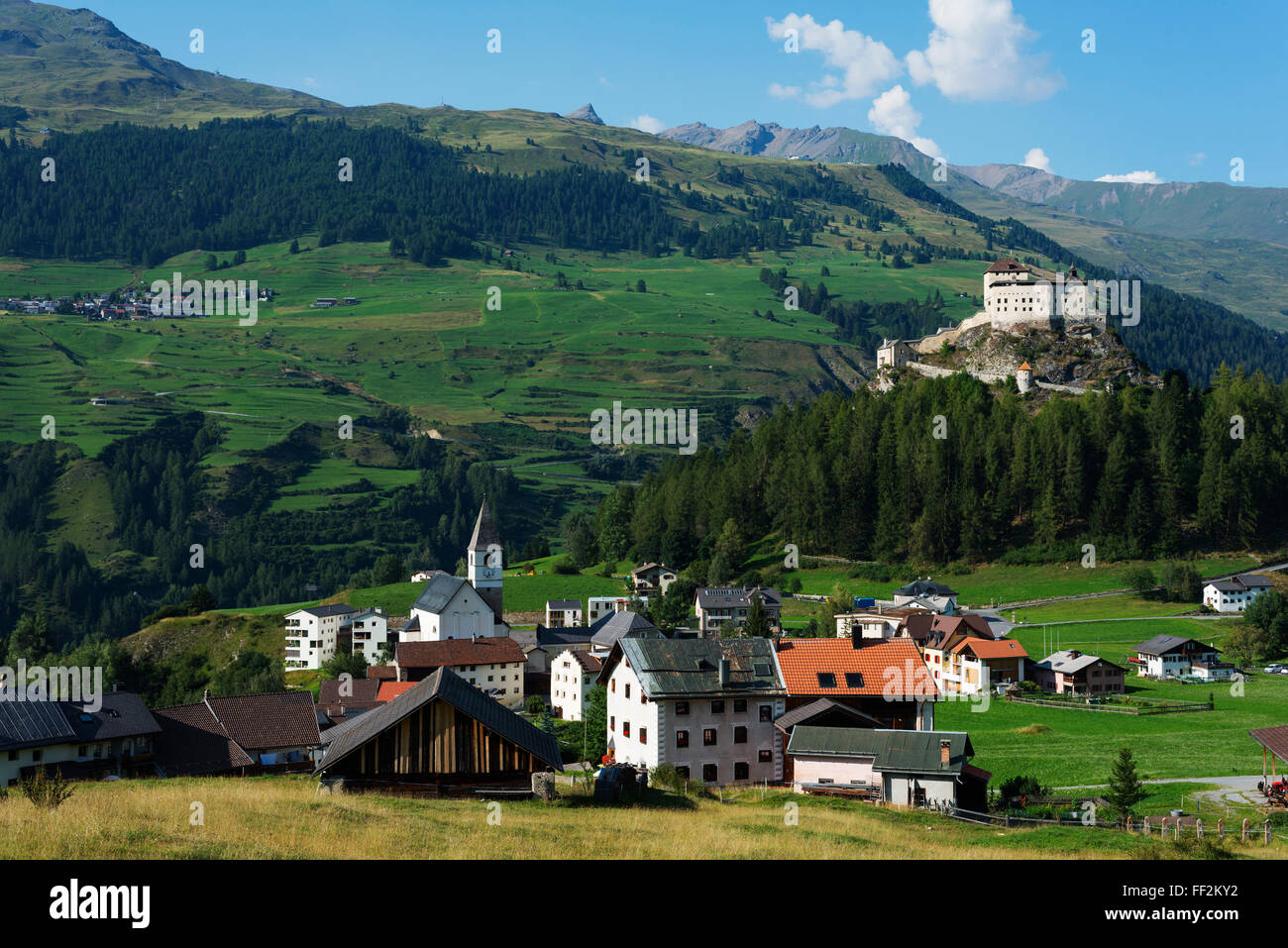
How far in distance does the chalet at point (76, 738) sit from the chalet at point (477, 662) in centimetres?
3860

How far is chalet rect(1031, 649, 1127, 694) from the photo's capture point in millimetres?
89812

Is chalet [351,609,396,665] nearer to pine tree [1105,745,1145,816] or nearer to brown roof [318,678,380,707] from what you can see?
brown roof [318,678,380,707]

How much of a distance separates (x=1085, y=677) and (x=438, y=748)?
68.5 m

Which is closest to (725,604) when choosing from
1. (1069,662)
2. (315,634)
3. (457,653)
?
(457,653)

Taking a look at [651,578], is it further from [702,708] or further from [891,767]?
[891,767]

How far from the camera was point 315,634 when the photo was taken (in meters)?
125

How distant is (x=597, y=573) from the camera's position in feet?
519

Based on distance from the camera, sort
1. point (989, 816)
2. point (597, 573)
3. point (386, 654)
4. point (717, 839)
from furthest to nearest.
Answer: point (597, 573) < point (386, 654) < point (989, 816) < point (717, 839)

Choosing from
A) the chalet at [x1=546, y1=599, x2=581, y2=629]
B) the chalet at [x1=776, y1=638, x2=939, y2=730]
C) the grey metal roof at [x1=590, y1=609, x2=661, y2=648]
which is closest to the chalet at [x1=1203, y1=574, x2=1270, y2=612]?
the grey metal roof at [x1=590, y1=609, x2=661, y2=648]

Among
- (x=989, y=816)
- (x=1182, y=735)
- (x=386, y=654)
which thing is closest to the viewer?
(x=989, y=816)

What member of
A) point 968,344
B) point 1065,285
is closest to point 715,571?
point 968,344

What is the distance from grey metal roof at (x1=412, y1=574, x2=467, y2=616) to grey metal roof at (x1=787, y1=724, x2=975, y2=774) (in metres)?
74.2

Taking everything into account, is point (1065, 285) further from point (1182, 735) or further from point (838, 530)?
point (1182, 735)
